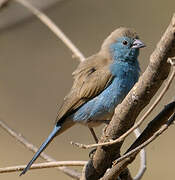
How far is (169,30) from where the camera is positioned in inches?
95.3

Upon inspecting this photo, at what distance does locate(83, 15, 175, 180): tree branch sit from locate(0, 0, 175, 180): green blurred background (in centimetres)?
538

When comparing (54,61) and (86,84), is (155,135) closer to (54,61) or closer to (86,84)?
(86,84)

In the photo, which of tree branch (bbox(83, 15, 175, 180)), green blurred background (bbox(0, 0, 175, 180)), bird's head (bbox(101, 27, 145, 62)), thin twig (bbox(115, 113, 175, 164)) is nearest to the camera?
tree branch (bbox(83, 15, 175, 180))

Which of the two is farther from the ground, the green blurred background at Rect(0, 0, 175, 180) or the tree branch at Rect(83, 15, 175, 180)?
the tree branch at Rect(83, 15, 175, 180)

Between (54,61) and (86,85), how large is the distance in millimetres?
6265

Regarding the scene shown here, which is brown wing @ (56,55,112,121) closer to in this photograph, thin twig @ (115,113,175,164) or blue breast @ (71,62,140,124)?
blue breast @ (71,62,140,124)

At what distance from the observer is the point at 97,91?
4.28 metres

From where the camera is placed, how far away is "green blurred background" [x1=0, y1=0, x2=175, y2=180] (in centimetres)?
879

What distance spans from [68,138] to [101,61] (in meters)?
4.52

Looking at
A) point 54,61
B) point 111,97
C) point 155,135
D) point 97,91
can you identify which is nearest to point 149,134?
point 155,135

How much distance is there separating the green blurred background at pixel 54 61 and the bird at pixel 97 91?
4.07 m

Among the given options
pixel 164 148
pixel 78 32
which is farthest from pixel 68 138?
pixel 78 32

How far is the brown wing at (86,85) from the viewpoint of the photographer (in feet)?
14.1

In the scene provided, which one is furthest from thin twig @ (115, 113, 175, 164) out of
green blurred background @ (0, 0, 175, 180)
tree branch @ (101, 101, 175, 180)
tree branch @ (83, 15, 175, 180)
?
green blurred background @ (0, 0, 175, 180)
